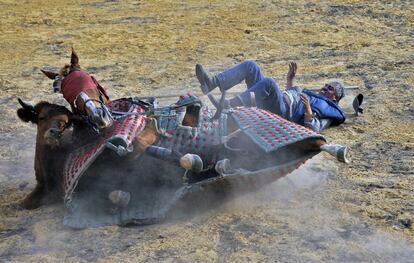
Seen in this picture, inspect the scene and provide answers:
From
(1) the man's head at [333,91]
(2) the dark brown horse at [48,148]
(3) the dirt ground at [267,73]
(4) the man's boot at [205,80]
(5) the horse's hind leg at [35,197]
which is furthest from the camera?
(1) the man's head at [333,91]

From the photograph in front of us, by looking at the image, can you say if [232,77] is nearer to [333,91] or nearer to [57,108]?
[333,91]

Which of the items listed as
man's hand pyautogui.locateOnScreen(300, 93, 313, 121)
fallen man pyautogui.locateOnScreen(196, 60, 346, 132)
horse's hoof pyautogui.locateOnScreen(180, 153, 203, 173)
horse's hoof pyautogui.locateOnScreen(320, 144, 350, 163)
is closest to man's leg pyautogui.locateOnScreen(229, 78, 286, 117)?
fallen man pyautogui.locateOnScreen(196, 60, 346, 132)

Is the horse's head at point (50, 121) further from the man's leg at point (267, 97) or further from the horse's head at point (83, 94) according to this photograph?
the man's leg at point (267, 97)

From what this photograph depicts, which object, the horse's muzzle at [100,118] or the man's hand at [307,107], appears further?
the man's hand at [307,107]

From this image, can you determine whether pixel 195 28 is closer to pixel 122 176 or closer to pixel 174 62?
pixel 174 62

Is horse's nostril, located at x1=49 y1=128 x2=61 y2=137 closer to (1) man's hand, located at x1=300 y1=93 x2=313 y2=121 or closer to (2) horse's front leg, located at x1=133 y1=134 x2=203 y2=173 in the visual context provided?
(2) horse's front leg, located at x1=133 y1=134 x2=203 y2=173

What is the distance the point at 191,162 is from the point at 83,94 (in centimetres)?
100

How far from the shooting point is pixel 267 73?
923 centimetres

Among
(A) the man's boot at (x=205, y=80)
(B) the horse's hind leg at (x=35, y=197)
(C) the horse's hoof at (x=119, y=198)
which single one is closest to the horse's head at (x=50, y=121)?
(B) the horse's hind leg at (x=35, y=197)

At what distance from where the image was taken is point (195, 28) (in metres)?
11.5

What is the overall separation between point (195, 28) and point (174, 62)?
5.92 feet

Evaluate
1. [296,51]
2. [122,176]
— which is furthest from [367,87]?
[122,176]

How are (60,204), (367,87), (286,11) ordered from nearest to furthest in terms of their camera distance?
(60,204), (367,87), (286,11)

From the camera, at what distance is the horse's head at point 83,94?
5.11m
